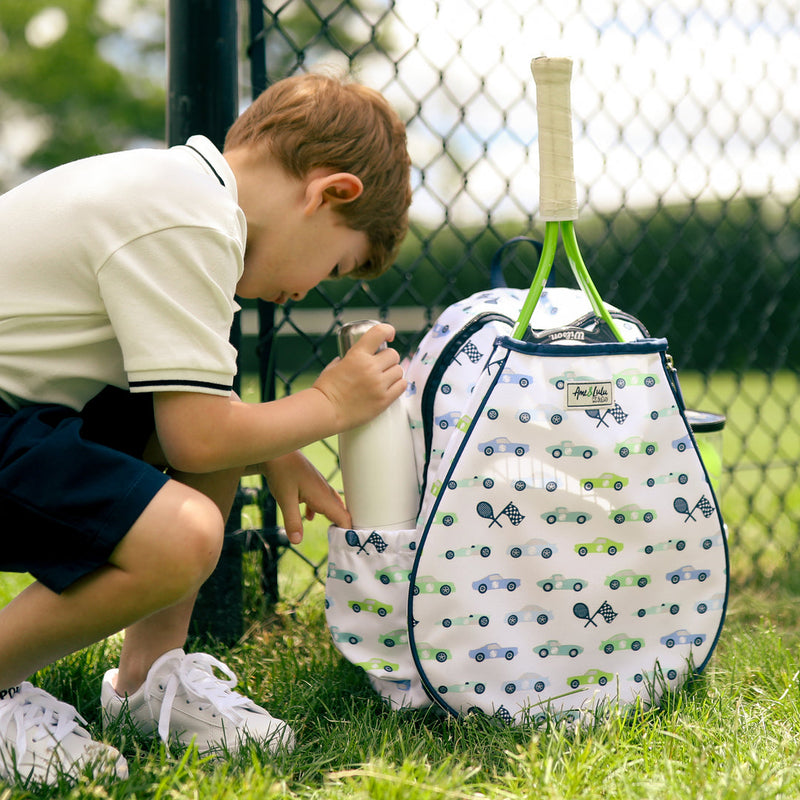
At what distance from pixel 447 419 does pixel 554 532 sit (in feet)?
0.67

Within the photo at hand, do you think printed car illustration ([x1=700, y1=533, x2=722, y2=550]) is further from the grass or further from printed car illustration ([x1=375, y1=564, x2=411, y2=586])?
printed car illustration ([x1=375, y1=564, x2=411, y2=586])

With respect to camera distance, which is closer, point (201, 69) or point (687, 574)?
point (687, 574)

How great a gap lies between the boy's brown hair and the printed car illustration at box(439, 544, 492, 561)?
0.46 meters

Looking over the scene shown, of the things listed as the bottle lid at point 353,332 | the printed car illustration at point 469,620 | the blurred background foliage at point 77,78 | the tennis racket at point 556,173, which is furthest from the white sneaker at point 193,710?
the blurred background foliage at point 77,78

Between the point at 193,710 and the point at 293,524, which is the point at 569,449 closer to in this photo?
the point at 293,524

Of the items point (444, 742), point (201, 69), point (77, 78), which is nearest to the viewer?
point (444, 742)

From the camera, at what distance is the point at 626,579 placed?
1155 mm

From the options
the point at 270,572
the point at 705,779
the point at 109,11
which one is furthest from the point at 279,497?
the point at 109,11

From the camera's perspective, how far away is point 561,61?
1152 mm

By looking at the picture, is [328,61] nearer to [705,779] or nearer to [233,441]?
[233,441]

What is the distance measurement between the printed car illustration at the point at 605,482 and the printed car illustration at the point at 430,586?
0.22m

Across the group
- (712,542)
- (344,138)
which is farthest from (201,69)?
(712,542)

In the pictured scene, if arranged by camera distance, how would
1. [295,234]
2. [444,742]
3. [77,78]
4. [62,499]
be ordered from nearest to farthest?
[62,499]
[444,742]
[295,234]
[77,78]

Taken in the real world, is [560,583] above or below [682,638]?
above
